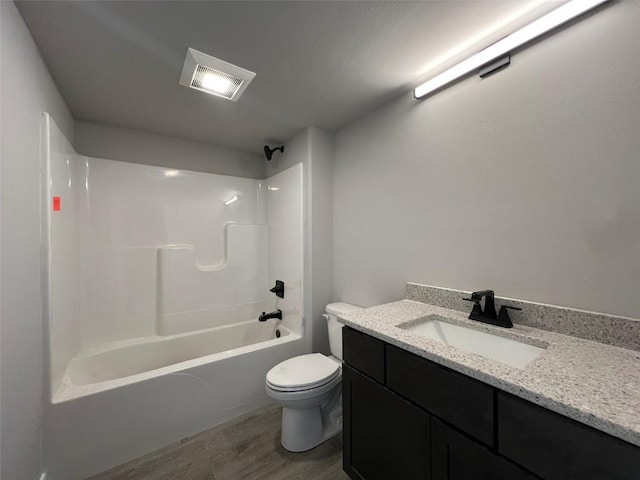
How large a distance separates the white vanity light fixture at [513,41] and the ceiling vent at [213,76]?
1.09 metres

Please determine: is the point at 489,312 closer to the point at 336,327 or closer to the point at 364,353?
the point at 364,353

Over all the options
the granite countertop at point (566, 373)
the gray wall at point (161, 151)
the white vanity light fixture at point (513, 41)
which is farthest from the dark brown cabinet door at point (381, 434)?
the gray wall at point (161, 151)

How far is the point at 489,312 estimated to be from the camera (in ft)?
3.93

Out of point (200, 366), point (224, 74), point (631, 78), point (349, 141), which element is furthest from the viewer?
point (349, 141)

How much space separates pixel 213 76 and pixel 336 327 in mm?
1871

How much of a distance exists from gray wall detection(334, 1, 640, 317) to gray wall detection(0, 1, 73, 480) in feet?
6.20

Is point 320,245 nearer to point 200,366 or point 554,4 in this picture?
point 200,366

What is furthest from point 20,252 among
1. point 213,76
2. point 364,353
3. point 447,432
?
point 447,432

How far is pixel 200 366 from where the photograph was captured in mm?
1738

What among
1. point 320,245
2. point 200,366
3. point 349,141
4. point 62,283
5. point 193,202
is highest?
point 349,141

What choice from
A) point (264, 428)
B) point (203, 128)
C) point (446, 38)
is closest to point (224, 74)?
point (203, 128)

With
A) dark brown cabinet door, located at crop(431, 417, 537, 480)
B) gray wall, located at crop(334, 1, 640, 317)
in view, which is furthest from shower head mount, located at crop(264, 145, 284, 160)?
dark brown cabinet door, located at crop(431, 417, 537, 480)

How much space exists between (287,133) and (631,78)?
207 centimetres

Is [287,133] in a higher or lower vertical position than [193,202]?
higher
